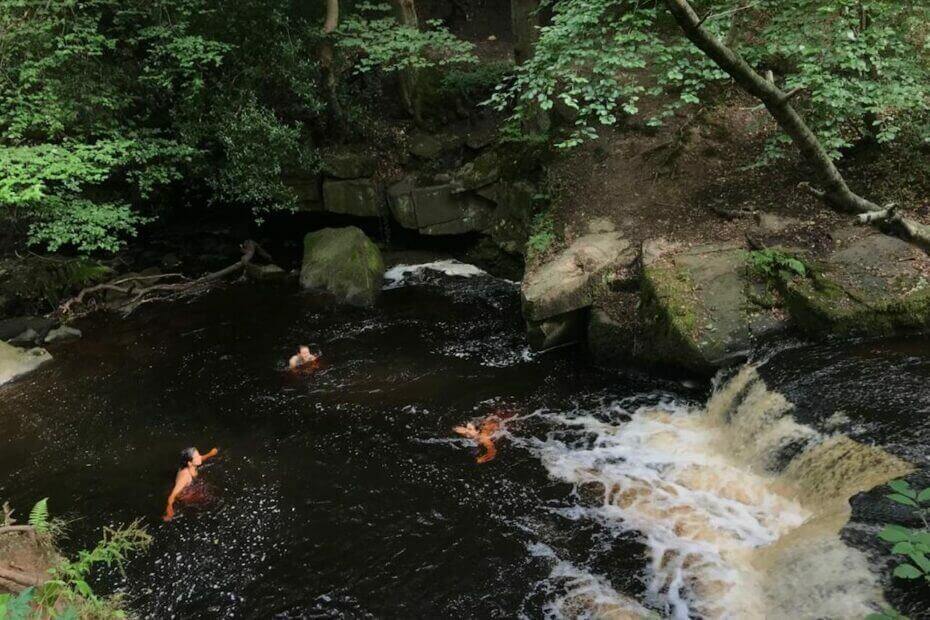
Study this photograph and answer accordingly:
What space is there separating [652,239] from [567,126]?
3.60m

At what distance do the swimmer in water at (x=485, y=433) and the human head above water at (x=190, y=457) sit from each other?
2.98 m

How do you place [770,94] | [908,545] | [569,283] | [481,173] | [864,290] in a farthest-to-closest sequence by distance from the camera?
[481,173]
[569,283]
[864,290]
[770,94]
[908,545]

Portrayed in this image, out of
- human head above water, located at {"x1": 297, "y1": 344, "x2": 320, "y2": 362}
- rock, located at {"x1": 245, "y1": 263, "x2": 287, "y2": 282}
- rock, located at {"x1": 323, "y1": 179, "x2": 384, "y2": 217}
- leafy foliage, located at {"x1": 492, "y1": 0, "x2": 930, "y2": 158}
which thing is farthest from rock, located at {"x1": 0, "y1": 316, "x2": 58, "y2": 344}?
leafy foliage, located at {"x1": 492, "y1": 0, "x2": 930, "y2": 158}

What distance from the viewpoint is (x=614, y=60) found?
6.52m

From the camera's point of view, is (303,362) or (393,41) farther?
A: (393,41)

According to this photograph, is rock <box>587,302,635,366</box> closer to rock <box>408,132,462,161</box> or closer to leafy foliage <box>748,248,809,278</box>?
leafy foliage <box>748,248,809,278</box>

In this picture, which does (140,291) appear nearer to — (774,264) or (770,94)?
(774,264)

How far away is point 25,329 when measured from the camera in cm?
1109

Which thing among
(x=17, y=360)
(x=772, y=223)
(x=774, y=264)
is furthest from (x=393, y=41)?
(x=17, y=360)

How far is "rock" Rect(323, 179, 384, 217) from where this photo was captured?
43.1 feet

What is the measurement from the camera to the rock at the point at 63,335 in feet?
36.0

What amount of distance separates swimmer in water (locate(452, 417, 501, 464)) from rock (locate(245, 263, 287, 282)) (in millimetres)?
7605

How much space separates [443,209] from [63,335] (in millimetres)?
7592

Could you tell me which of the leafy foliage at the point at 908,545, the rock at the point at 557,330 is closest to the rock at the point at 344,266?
the rock at the point at 557,330
